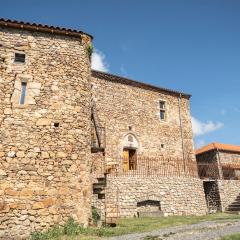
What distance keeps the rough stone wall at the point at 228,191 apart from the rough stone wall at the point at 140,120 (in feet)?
11.7

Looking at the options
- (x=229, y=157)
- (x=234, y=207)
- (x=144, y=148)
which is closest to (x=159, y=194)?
(x=144, y=148)

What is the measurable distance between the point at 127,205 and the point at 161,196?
216 centimetres

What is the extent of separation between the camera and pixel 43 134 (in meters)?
9.29

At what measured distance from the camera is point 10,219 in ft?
27.0

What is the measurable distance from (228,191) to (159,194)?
5.66m

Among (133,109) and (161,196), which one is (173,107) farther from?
(161,196)

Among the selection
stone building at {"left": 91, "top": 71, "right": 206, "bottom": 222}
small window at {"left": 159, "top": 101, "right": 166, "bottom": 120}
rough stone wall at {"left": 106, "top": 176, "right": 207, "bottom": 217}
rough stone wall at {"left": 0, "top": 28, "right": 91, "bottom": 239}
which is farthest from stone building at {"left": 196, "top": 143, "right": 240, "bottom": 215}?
rough stone wall at {"left": 0, "top": 28, "right": 91, "bottom": 239}

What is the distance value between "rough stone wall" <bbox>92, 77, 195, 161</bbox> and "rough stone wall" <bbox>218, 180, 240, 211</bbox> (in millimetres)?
3580

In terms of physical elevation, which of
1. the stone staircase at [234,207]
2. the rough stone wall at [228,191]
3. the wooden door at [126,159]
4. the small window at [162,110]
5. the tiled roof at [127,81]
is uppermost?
the tiled roof at [127,81]

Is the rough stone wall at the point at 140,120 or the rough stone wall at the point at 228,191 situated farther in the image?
the rough stone wall at the point at 140,120

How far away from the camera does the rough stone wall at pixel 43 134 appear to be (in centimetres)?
851

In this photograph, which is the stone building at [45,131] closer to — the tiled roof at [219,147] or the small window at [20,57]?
the small window at [20,57]

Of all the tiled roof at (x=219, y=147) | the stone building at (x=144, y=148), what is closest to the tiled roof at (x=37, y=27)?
the stone building at (x=144, y=148)

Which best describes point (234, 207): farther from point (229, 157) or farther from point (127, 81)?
point (127, 81)
